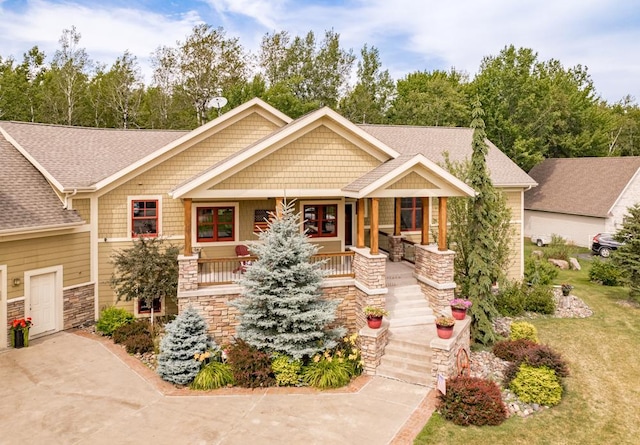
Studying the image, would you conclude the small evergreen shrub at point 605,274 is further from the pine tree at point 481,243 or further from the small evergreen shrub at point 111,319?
the small evergreen shrub at point 111,319

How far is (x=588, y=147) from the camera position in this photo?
45.1 metres

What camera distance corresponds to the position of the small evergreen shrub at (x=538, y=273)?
2064 cm

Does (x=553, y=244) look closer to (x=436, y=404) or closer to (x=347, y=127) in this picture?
(x=347, y=127)

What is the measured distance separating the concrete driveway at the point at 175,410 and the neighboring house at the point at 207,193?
9.32ft

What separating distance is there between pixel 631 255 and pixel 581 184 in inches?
717

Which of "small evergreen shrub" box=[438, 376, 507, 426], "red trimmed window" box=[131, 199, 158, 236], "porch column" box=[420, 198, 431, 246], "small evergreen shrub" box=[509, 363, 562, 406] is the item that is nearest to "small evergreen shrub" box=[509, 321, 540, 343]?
"small evergreen shrub" box=[509, 363, 562, 406]

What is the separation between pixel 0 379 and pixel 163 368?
403cm

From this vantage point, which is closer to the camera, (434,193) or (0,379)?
(0,379)

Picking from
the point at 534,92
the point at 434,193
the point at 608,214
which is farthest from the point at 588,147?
the point at 434,193

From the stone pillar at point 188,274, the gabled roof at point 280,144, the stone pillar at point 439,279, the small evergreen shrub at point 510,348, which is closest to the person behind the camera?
the small evergreen shrub at point 510,348

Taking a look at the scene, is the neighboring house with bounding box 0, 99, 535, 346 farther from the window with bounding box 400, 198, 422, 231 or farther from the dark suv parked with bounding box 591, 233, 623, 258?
the dark suv parked with bounding box 591, 233, 623, 258

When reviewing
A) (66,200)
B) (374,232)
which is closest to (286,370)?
(374,232)

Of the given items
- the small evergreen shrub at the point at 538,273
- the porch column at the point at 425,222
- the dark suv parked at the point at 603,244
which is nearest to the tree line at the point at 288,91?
the dark suv parked at the point at 603,244

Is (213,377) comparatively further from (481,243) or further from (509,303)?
(509,303)
